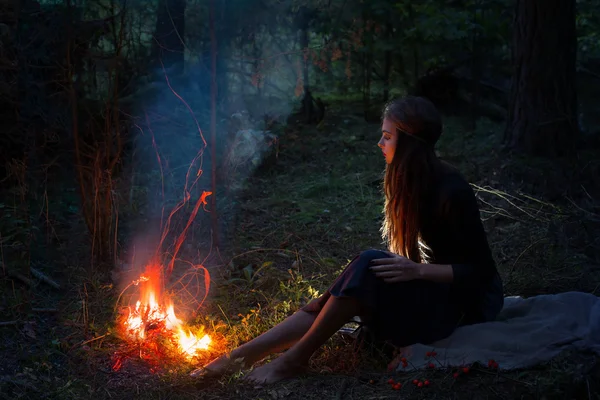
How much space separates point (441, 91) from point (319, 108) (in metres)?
1.98

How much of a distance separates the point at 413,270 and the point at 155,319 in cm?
159

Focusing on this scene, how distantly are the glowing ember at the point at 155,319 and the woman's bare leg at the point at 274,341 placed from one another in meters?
0.41

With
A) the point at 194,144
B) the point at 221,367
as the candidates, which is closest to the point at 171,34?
the point at 194,144

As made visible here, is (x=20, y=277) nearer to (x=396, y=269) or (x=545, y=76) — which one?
(x=396, y=269)

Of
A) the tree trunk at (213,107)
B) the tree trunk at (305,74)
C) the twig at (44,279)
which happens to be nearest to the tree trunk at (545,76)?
the tree trunk at (305,74)

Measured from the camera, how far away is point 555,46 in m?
7.24

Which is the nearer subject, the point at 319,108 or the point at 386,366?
the point at 386,366

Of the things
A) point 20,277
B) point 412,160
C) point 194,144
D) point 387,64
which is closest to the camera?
point 412,160

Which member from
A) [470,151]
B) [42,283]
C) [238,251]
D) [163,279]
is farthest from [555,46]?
[42,283]

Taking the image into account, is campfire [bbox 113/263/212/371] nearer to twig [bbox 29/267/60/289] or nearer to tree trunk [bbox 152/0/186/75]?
twig [bbox 29/267/60/289]

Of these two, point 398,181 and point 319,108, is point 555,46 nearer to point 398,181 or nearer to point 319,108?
point 319,108

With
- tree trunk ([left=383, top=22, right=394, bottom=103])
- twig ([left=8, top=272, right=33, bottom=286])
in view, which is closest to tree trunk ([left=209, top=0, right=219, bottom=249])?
twig ([left=8, top=272, right=33, bottom=286])

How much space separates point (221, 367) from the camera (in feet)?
10.7

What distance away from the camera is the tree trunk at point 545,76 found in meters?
7.23
